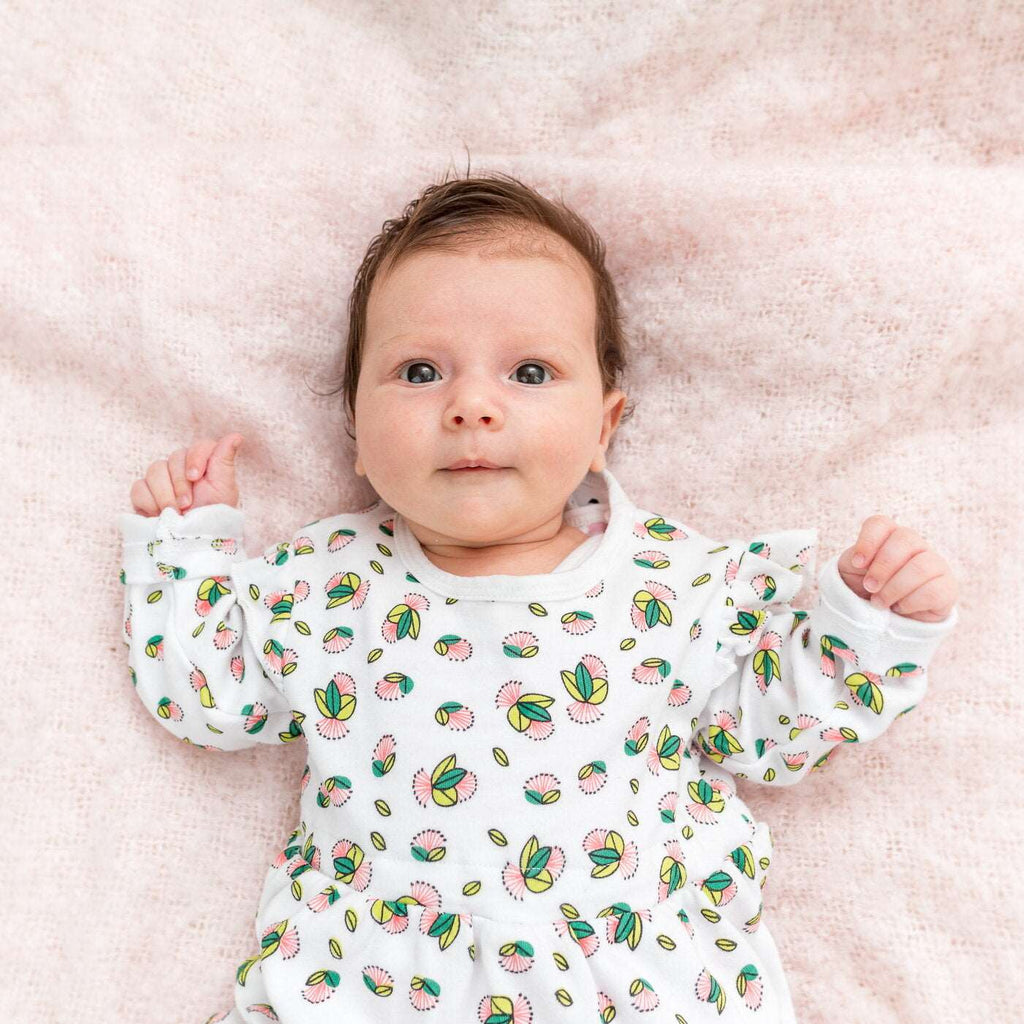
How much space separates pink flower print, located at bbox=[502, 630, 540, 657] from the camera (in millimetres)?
1445

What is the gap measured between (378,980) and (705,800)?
491 millimetres

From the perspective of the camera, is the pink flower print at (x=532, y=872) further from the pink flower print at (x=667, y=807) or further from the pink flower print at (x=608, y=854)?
the pink flower print at (x=667, y=807)

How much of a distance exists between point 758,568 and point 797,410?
0.88ft

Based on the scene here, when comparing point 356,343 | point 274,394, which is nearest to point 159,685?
point 274,394

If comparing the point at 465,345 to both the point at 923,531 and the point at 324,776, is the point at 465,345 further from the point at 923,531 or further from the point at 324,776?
the point at 923,531

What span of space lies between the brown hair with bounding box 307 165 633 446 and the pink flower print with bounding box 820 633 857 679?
50 centimetres

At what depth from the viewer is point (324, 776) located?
148 cm

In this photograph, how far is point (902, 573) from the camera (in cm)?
136

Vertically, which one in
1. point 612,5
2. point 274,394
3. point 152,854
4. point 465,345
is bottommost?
point 152,854

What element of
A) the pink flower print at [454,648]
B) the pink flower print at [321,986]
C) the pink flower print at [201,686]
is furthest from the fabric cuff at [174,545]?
the pink flower print at [321,986]

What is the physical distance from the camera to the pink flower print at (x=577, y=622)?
4.80 ft

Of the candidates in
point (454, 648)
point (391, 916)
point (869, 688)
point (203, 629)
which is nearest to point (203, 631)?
point (203, 629)

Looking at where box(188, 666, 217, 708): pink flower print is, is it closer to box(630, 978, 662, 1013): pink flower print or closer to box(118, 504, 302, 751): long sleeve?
box(118, 504, 302, 751): long sleeve

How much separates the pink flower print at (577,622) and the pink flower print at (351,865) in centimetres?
39
